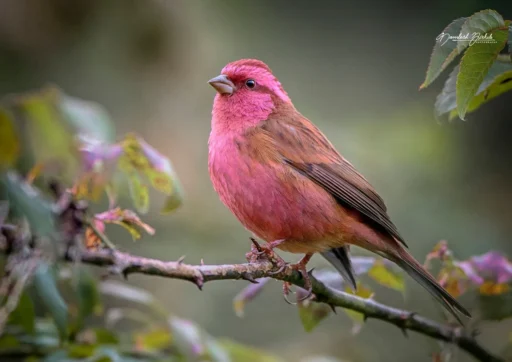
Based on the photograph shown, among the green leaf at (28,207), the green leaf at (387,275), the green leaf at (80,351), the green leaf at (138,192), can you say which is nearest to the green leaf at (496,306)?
the green leaf at (387,275)

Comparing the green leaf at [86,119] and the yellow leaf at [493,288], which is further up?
the yellow leaf at [493,288]

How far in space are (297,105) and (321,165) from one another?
314 cm

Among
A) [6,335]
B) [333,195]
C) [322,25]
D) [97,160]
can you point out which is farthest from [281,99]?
[322,25]

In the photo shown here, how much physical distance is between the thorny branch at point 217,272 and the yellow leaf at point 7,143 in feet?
0.62

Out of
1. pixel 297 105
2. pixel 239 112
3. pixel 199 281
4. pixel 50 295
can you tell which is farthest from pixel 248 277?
pixel 297 105

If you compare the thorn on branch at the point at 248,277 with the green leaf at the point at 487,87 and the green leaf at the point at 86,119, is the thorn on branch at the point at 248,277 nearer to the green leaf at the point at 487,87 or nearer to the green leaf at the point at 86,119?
the green leaf at the point at 86,119

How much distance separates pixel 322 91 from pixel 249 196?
398cm

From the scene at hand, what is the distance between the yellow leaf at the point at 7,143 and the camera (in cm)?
172

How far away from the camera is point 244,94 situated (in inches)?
159

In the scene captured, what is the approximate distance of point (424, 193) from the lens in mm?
5961

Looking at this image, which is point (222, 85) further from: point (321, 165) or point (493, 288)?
point (493, 288)

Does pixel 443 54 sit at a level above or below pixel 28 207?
above

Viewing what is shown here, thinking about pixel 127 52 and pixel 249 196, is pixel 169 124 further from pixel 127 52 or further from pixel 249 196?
pixel 249 196

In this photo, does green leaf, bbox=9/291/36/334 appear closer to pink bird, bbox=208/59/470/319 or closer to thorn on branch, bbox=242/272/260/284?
thorn on branch, bbox=242/272/260/284
